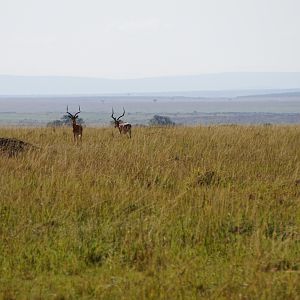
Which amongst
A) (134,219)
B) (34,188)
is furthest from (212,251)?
(34,188)

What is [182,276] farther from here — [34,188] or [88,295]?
[34,188]

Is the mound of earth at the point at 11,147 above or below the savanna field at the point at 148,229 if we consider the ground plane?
above

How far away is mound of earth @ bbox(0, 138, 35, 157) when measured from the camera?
12.8 metres

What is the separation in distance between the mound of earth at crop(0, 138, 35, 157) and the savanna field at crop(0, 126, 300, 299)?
1.17 meters

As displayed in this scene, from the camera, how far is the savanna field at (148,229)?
533cm

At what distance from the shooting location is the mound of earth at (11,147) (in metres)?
12.8

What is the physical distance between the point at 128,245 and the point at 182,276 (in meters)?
1.01

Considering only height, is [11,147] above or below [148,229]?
above

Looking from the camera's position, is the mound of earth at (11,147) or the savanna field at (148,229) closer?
the savanna field at (148,229)

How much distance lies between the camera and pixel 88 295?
5184mm

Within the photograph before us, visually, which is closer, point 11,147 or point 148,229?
point 148,229

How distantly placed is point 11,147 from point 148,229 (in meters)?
7.37

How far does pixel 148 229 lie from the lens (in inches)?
267

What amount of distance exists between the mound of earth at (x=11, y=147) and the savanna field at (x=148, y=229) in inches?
46.0
